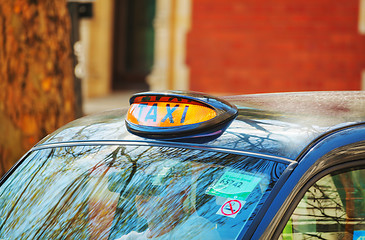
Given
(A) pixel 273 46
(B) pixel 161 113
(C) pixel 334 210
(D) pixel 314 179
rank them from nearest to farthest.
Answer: (D) pixel 314 179 → (C) pixel 334 210 → (B) pixel 161 113 → (A) pixel 273 46

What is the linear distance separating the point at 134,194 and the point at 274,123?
48cm

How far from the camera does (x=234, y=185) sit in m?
1.81

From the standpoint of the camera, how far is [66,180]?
84.4 inches

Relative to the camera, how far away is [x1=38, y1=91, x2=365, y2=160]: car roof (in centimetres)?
182

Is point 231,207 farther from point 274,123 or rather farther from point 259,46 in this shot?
point 259,46

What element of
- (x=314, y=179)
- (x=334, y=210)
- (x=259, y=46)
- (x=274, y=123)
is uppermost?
(x=274, y=123)

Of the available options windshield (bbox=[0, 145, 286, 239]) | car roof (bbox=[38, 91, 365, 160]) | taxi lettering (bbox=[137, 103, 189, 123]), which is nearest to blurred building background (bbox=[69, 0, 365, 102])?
car roof (bbox=[38, 91, 365, 160])

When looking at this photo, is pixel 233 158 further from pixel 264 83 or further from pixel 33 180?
pixel 264 83

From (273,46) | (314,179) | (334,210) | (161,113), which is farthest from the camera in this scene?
(273,46)

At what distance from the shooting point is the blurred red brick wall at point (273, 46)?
487 inches

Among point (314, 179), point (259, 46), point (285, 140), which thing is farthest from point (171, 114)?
point (259, 46)

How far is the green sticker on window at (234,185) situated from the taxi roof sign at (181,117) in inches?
5.6

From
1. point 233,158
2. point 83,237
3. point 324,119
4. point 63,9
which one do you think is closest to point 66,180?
point 83,237

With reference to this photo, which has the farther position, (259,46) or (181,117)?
(259,46)
